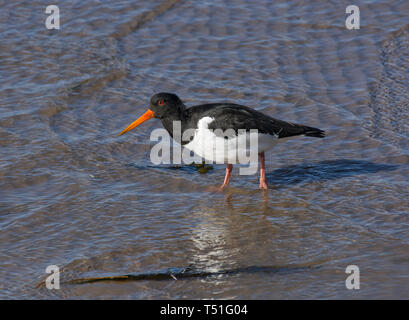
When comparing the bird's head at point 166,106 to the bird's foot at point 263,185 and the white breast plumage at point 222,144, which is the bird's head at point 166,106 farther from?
the bird's foot at point 263,185

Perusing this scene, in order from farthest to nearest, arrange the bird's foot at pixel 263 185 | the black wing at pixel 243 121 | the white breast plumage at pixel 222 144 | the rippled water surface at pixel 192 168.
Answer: the bird's foot at pixel 263 185, the black wing at pixel 243 121, the white breast plumage at pixel 222 144, the rippled water surface at pixel 192 168

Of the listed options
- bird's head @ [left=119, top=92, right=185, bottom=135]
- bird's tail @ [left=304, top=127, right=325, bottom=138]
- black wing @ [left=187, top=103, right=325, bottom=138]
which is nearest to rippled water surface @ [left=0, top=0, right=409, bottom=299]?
bird's tail @ [left=304, top=127, right=325, bottom=138]

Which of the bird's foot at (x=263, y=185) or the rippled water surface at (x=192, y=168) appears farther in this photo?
the bird's foot at (x=263, y=185)

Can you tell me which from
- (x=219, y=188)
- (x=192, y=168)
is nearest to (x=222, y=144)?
(x=219, y=188)

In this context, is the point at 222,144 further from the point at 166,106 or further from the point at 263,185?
the point at 166,106

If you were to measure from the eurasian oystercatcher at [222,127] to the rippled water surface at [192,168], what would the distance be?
50cm

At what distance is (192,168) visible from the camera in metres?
8.36

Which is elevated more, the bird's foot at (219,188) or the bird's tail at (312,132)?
the bird's tail at (312,132)

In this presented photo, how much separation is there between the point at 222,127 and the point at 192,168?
105 centimetres

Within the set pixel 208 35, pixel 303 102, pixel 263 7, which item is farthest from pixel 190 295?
pixel 263 7

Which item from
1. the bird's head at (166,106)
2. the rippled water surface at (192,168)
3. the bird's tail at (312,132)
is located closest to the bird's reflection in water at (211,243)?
the rippled water surface at (192,168)

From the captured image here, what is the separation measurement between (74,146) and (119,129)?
0.71m

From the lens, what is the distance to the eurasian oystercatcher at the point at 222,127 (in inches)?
294

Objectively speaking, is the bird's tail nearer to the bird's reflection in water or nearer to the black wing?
the black wing
